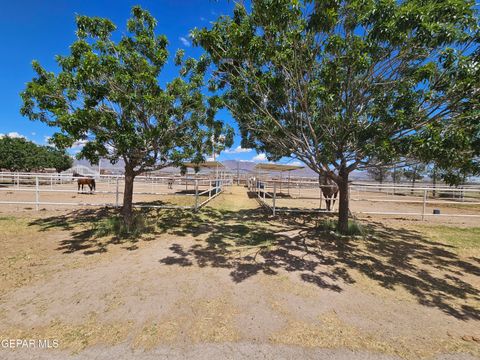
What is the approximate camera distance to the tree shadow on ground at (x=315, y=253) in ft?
13.2

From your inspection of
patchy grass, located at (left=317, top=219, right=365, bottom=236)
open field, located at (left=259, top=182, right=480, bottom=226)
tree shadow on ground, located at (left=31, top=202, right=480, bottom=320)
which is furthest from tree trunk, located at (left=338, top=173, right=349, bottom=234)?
open field, located at (left=259, top=182, right=480, bottom=226)

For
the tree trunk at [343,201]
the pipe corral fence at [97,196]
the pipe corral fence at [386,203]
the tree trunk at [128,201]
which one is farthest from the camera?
the pipe corral fence at [386,203]

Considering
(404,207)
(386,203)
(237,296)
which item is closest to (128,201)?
(237,296)

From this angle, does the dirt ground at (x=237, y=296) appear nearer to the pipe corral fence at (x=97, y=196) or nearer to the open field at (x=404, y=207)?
the pipe corral fence at (x=97, y=196)

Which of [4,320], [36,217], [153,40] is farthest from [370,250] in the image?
[36,217]

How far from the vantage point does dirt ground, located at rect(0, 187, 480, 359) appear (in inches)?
98.0

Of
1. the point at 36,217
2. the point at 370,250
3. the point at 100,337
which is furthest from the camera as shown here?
the point at 36,217

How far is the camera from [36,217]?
26.1ft

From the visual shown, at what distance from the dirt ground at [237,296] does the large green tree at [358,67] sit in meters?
2.29

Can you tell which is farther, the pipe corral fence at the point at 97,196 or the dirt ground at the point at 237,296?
the pipe corral fence at the point at 97,196

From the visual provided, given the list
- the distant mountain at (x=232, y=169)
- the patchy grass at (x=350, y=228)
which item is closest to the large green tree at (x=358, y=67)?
the patchy grass at (x=350, y=228)

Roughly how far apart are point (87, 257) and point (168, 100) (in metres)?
3.91

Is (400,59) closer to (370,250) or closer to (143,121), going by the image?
(370,250)

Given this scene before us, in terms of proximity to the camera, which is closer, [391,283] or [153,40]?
[391,283]
